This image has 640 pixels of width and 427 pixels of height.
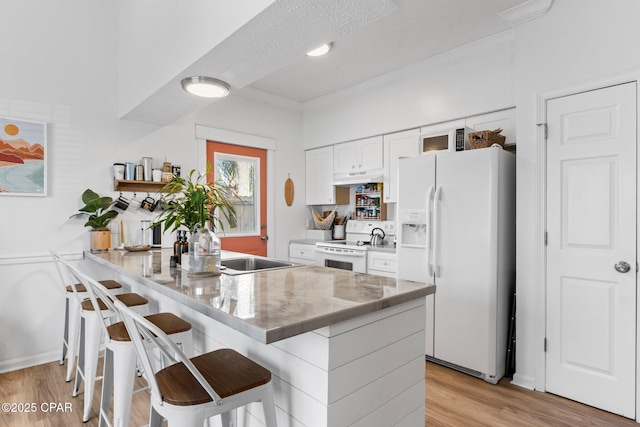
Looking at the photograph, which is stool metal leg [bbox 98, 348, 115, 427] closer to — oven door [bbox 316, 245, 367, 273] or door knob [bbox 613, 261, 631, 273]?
oven door [bbox 316, 245, 367, 273]

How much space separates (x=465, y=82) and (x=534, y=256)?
169 centimetres

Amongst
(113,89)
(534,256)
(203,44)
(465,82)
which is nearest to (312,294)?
(203,44)

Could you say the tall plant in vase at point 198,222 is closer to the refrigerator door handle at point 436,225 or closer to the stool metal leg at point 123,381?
the stool metal leg at point 123,381

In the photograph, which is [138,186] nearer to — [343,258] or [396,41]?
[343,258]

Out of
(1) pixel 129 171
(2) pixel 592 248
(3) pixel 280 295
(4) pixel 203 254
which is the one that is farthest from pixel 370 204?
(3) pixel 280 295

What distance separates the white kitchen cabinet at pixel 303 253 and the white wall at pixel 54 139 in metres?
1.88

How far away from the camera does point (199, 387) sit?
1230mm

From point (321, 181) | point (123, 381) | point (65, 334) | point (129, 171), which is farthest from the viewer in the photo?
point (321, 181)

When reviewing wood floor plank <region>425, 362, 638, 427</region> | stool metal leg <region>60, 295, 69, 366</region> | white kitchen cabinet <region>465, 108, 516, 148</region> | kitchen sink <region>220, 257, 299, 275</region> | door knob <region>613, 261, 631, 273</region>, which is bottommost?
wood floor plank <region>425, 362, 638, 427</region>

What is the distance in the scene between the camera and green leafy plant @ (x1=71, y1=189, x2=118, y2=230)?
3066mm

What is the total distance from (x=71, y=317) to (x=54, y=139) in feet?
4.84

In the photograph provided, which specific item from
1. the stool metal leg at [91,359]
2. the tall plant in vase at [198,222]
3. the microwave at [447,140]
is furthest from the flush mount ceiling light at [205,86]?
the microwave at [447,140]

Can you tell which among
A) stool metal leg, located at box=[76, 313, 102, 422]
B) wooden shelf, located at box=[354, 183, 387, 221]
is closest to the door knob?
wooden shelf, located at box=[354, 183, 387, 221]

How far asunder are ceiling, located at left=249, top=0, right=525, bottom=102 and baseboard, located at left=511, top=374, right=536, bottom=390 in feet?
8.83
